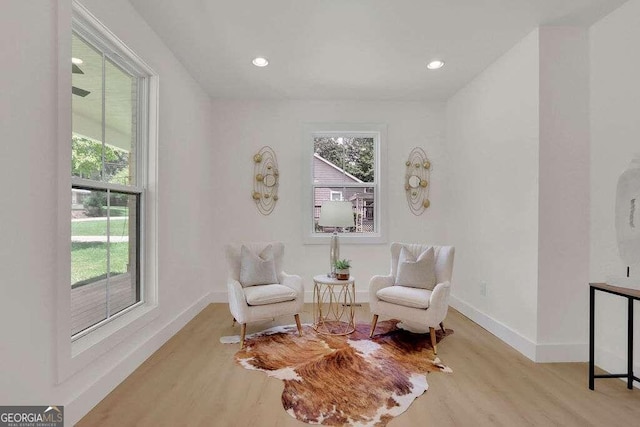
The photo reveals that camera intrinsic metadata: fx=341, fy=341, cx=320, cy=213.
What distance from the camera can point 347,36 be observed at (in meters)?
2.93

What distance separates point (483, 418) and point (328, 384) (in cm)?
96

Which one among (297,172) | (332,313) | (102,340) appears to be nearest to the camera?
(102,340)

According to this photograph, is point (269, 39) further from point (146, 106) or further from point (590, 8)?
point (590, 8)

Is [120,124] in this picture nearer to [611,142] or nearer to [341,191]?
[341,191]

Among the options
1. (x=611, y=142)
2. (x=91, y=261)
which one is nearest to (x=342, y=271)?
(x=91, y=261)

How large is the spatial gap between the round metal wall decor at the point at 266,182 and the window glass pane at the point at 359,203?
0.61 m

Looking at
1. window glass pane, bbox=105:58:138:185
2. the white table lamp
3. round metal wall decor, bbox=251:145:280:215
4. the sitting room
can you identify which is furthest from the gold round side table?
window glass pane, bbox=105:58:138:185

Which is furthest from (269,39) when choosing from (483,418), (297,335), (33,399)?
(483,418)

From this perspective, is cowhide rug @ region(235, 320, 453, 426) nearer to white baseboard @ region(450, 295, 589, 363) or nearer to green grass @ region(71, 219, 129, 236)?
white baseboard @ region(450, 295, 589, 363)

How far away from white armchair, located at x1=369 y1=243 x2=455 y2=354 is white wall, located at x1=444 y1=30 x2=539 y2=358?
0.54m

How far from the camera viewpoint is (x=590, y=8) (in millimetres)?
2512

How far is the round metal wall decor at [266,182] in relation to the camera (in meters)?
4.54

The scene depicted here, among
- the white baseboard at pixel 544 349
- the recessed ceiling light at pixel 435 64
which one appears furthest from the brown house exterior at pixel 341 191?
the white baseboard at pixel 544 349

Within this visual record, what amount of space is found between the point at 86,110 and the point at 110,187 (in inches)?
20.4
